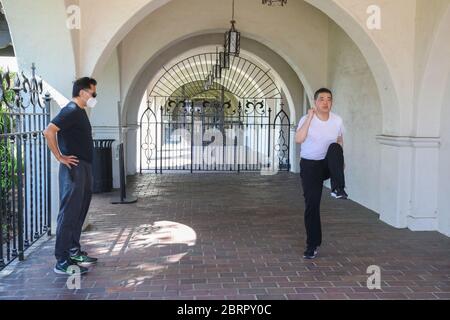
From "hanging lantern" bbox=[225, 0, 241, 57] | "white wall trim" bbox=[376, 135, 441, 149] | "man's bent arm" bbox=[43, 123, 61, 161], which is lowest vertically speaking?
"white wall trim" bbox=[376, 135, 441, 149]

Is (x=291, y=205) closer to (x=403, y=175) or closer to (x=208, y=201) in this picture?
(x=208, y=201)

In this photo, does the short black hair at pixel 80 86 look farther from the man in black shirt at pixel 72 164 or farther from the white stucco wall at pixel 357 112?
the white stucco wall at pixel 357 112

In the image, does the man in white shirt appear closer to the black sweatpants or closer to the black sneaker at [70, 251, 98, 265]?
the black sweatpants

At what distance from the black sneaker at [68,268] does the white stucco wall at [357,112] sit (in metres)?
5.01

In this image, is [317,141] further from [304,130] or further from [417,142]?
[417,142]

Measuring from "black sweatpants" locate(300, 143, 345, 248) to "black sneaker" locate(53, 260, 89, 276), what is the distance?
7.48ft

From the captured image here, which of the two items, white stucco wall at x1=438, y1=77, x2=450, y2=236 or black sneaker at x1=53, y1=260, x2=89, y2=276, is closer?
black sneaker at x1=53, y1=260, x2=89, y2=276

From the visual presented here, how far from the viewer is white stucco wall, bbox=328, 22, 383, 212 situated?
8.06 metres

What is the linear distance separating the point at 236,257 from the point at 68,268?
1696mm

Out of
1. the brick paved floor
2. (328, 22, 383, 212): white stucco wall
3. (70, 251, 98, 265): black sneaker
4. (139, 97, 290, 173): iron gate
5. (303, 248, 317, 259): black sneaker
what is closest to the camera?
the brick paved floor

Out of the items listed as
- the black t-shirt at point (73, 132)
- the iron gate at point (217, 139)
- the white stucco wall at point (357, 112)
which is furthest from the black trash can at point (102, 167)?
the black t-shirt at point (73, 132)

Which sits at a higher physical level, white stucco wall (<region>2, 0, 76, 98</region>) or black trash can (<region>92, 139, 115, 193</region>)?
white stucco wall (<region>2, 0, 76, 98</region>)

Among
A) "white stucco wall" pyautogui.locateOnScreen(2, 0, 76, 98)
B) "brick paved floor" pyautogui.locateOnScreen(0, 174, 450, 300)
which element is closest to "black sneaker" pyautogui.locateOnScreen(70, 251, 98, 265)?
"brick paved floor" pyautogui.locateOnScreen(0, 174, 450, 300)

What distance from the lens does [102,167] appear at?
385 inches
